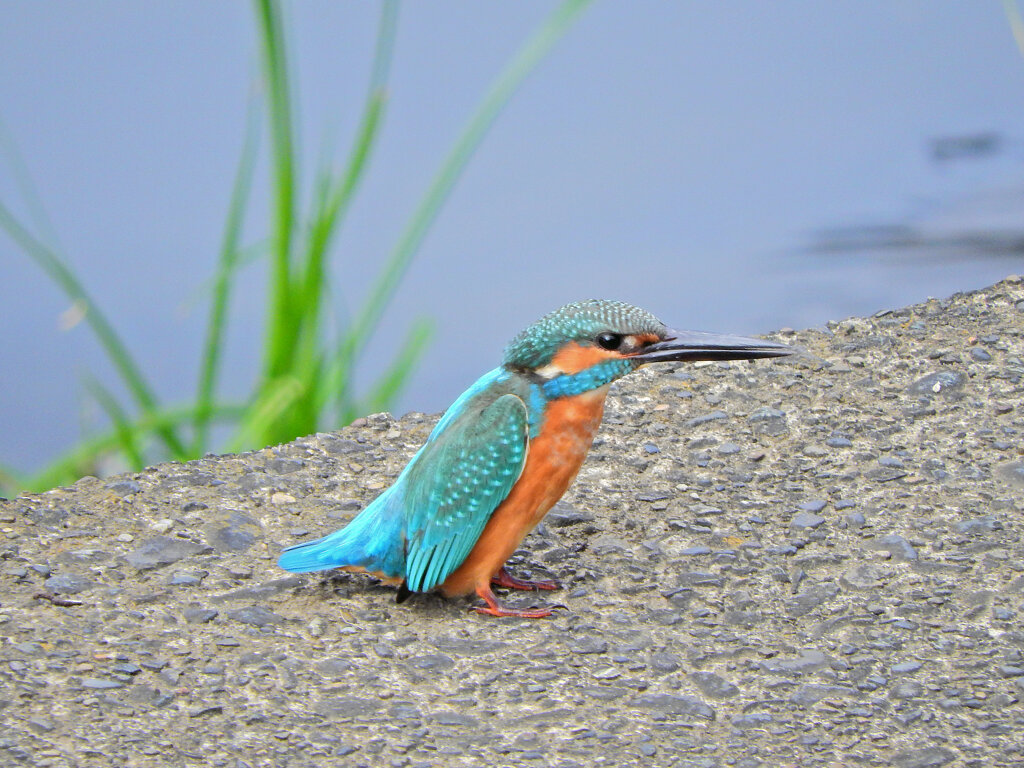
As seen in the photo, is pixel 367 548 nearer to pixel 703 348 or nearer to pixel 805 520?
pixel 703 348

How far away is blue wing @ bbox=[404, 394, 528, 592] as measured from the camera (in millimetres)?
2572

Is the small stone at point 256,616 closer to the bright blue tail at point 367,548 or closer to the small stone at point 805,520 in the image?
the bright blue tail at point 367,548

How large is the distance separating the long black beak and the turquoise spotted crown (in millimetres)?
51

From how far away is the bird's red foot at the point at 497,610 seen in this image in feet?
8.84

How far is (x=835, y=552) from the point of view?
301cm

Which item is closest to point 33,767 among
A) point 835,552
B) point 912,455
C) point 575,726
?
point 575,726

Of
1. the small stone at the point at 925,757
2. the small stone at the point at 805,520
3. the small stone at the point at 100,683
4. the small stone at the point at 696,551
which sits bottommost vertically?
the small stone at the point at 925,757

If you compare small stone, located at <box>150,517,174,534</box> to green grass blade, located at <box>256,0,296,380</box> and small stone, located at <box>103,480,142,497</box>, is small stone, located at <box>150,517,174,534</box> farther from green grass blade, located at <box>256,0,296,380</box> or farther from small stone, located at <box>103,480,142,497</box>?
green grass blade, located at <box>256,0,296,380</box>

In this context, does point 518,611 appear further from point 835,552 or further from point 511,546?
point 835,552

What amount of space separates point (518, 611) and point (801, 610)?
2.08 feet

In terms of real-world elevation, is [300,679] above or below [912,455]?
below

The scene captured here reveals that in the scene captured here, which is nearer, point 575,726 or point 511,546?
point 575,726

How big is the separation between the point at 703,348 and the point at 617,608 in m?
0.61

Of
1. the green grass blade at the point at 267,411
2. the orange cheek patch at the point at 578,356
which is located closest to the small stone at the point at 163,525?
the orange cheek patch at the point at 578,356
